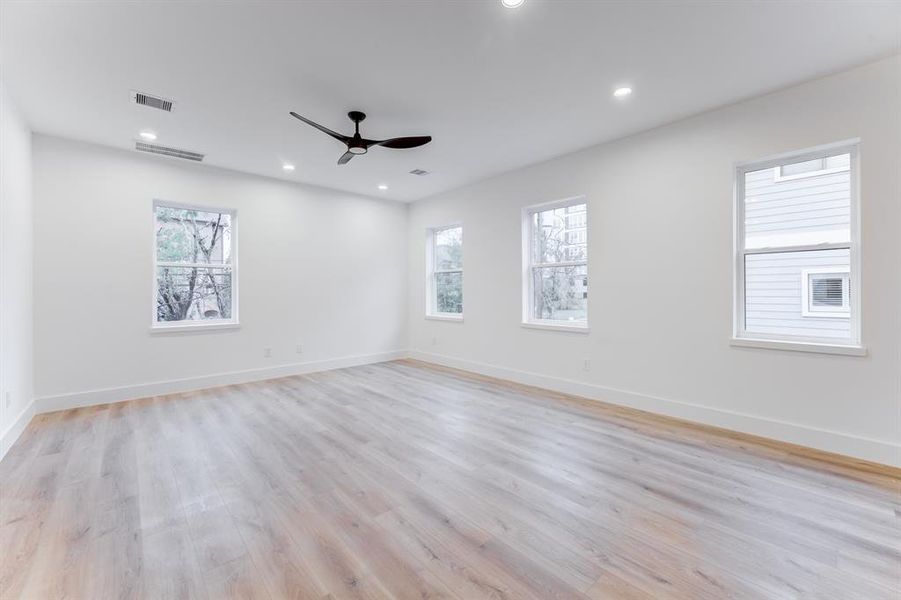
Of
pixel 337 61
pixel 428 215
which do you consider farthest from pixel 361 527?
pixel 428 215

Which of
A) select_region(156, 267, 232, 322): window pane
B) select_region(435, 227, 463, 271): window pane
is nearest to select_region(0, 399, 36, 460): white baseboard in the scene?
select_region(156, 267, 232, 322): window pane

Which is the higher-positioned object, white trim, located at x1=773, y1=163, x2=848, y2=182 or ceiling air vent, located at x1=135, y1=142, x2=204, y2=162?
ceiling air vent, located at x1=135, y1=142, x2=204, y2=162

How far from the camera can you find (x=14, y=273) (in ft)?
10.6

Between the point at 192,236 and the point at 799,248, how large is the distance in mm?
6346

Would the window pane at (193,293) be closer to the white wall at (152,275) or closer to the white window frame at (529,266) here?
the white wall at (152,275)

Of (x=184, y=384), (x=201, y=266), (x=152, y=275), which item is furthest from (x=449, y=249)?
(x=184, y=384)

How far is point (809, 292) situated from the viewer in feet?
10.1

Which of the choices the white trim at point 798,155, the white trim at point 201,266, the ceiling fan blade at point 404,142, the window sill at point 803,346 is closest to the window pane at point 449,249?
the ceiling fan blade at point 404,142

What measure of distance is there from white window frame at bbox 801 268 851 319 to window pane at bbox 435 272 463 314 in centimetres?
402

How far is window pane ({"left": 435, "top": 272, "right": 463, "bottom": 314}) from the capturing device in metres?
6.22

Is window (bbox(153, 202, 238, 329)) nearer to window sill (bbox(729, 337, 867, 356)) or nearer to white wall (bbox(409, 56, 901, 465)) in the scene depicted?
white wall (bbox(409, 56, 901, 465))

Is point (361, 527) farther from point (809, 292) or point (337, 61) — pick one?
point (809, 292)

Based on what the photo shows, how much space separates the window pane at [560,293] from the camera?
4.55m

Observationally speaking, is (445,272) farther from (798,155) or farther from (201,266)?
(798,155)
